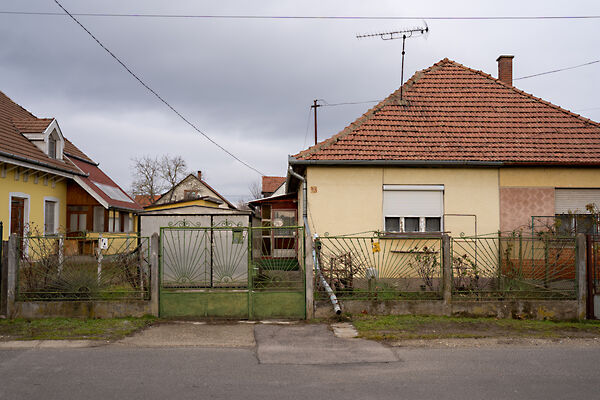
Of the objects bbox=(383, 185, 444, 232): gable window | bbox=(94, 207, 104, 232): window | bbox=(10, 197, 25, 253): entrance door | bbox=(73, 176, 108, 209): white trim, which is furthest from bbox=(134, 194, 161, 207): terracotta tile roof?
bbox=(383, 185, 444, 232): gable window

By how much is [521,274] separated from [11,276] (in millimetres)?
9618

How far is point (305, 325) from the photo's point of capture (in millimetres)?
8570

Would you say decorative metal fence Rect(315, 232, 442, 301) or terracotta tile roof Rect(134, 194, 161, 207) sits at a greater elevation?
terracotta tile roof Rect(134, 194, 161, 207)

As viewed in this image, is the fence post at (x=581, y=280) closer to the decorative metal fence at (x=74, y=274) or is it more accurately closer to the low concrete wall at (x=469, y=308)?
the low concrete wall at (x=469, y=308)

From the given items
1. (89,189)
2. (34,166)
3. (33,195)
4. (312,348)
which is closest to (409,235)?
(312,348)

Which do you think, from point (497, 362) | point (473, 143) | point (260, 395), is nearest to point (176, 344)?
point (260, 395)

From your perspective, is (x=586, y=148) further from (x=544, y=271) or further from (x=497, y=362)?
(x=497, y=362)

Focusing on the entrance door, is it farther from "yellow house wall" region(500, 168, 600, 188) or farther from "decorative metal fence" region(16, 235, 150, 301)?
"yellow house wall" region(500, 168, 600, 188)

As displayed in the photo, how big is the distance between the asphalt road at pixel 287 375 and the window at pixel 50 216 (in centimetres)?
1229

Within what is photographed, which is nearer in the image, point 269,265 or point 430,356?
point 430,356

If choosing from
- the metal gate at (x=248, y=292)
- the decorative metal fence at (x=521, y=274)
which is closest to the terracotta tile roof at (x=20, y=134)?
the metal gate at (x=248, y=292)

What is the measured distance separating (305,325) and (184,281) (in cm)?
248

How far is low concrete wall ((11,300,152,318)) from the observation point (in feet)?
28.9

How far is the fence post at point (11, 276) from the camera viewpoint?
878 cm
